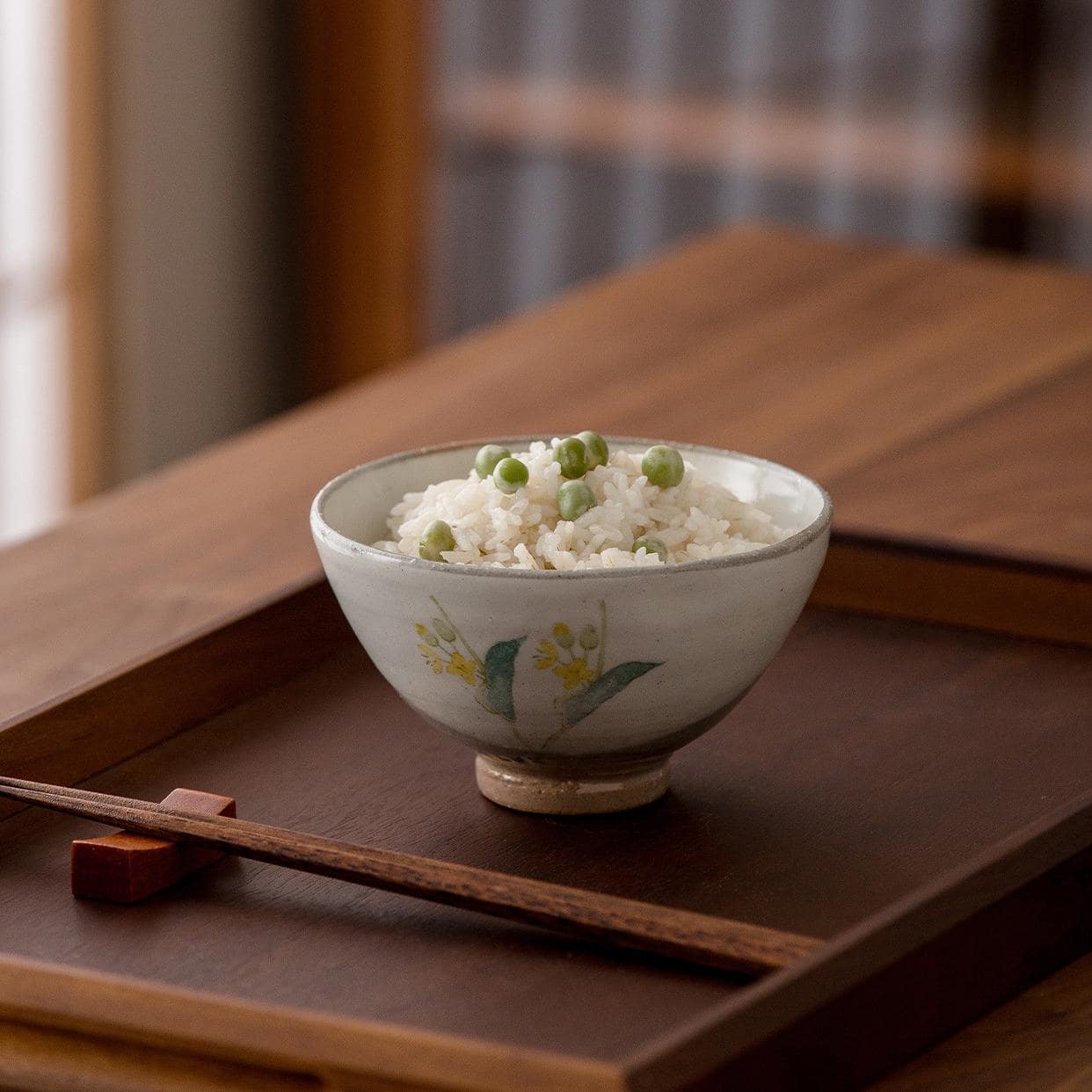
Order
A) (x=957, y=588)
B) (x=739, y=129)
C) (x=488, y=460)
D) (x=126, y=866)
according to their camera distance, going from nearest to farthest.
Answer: (x=126, y=866)
(x=488, y=460)
(x=957, y=588)
(x=739, y=129)

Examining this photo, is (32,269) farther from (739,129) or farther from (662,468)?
(662,468)

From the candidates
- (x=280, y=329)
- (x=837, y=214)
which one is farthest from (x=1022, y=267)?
(x=280, y=329)

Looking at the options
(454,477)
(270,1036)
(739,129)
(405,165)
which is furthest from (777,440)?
(405,165)

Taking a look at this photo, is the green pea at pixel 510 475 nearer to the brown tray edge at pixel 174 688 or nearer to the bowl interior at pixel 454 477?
the bowl interior at pixel 454 477

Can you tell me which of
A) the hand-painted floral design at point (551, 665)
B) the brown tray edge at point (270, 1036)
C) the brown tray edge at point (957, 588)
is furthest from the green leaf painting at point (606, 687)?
the brown tray edge at point (957, 588)

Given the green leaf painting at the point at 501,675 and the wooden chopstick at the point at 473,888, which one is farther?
the green leaf painting at the point at 501,675

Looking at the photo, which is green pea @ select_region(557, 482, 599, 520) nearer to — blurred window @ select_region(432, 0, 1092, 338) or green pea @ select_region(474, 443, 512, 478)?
green pea @ select_region(474, 443, 512, 478)
